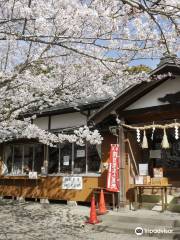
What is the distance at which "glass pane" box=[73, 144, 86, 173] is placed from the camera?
16.3 metres

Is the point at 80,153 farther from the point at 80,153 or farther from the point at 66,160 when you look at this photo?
the point at 66,160

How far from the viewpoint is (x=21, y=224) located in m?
11.6

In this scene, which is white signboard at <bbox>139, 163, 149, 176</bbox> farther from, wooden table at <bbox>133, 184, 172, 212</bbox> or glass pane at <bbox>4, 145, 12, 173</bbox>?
glass pane at <bbox>4, 145, 12, 173</bbox>

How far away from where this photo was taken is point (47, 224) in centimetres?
1152

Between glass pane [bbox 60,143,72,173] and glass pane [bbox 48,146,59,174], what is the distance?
0.34 m

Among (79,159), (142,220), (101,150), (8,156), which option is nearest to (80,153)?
(79,159)

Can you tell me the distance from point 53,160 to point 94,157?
2.59 metres

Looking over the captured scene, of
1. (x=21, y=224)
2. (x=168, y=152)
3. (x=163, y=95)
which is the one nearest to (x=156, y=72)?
(x=163, y=95)

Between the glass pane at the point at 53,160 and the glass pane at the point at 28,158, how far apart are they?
1.49 metres

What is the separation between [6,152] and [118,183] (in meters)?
8.80

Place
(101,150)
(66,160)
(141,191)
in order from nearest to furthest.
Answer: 1. (141,191)
2. (101,150)
3. (66,160)

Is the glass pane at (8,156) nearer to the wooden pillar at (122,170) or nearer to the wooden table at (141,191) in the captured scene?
the wooden pillar at (122,170)

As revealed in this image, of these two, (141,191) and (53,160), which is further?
(53,160)

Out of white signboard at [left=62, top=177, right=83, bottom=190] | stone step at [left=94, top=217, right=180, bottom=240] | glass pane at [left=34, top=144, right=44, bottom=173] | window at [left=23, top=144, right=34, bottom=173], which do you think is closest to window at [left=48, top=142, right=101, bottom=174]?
white signboard at [left=62, top=177, right=83, bottom=190]
